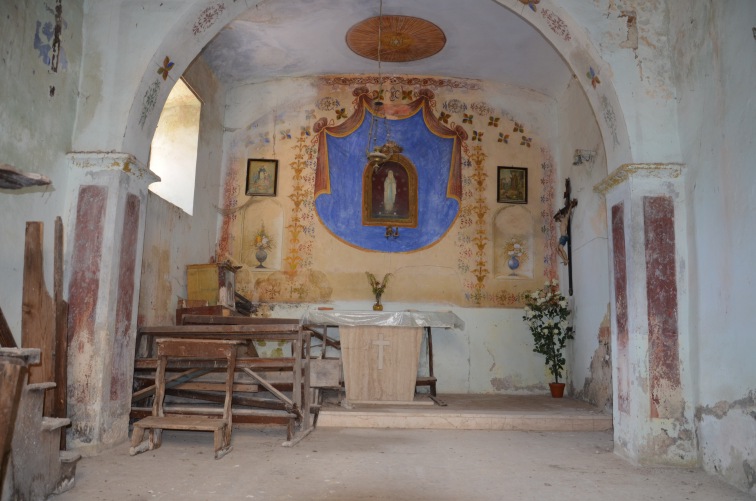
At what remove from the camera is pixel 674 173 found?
5.29m

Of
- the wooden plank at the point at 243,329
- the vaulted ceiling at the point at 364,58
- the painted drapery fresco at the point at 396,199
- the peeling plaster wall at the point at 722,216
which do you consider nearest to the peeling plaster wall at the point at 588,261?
the painted drapery fresco at the point at 396,199

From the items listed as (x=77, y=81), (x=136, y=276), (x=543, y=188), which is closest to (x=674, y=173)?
(x=543, y=188)

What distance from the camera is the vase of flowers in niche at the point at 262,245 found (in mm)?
9359

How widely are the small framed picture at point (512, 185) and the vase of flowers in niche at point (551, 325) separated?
62.0 inches

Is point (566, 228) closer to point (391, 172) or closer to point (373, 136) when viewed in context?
point (391, 172)

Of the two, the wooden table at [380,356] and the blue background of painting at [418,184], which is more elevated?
the blue background of painting at [418,184]

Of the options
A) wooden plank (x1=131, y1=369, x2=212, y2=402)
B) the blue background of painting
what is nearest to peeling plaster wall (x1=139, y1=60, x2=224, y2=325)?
wooden plank (x1=131, y1=369, x2=212, y2=402)

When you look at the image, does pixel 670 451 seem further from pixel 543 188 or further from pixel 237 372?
pixel 543 188

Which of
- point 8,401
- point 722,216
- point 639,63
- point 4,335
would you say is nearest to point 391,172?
point 639,63

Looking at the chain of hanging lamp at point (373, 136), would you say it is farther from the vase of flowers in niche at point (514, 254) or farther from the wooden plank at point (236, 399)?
the wooden plank at point (236, 399)

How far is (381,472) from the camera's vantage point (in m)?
4.34

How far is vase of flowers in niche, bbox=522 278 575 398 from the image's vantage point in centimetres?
873

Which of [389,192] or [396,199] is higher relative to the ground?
[389,192]

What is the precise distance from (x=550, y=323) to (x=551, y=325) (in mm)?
60
